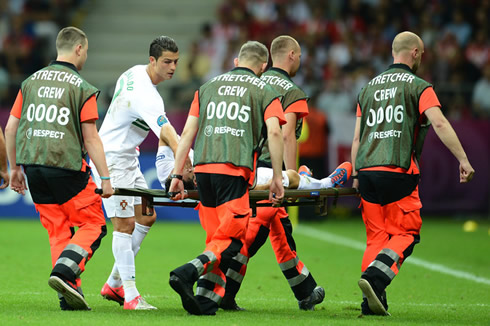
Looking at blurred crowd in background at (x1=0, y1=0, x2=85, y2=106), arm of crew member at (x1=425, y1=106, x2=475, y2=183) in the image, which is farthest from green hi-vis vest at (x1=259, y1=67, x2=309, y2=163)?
blurred crowd in background at (x1=0, y1=0, x2=85, y2=106)

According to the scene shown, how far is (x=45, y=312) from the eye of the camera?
7711 mm

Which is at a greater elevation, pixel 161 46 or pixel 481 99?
pixel 161 46

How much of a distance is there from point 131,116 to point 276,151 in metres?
1.59

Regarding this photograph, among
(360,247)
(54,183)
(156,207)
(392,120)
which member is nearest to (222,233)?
(54,183)

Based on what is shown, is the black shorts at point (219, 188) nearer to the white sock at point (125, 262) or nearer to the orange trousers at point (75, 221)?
the orange trousers at point (75, 221)

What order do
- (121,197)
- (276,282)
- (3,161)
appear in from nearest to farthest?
(3,161), (121,197), (276,282)

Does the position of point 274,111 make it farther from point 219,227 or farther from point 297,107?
point 219,227

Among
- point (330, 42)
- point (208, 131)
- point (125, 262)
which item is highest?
point (330, 42)

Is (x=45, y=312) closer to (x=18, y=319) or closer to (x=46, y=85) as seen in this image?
(x=18, y=319)

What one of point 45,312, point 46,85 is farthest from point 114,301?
point 46,85

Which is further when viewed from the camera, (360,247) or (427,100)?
(360,247)

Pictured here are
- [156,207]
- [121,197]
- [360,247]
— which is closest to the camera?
[121,197]

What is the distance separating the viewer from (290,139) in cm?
854

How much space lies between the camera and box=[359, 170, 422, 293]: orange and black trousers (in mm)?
7974
